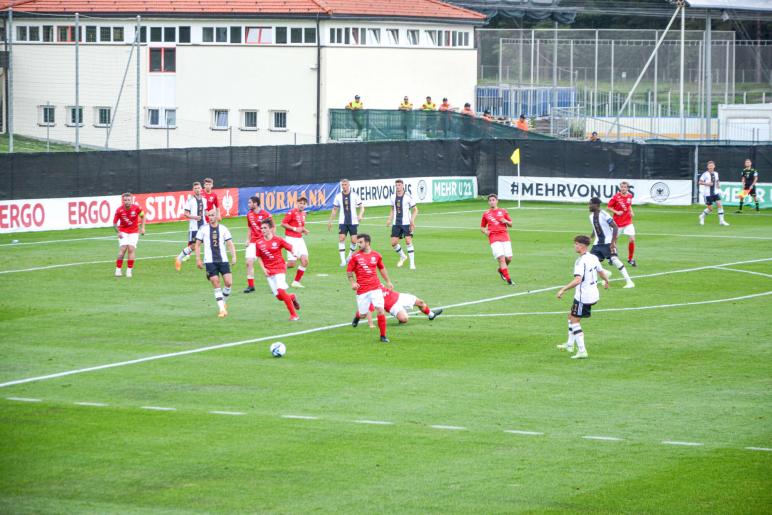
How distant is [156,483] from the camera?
13930mm

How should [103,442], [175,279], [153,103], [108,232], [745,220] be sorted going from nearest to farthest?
[103,442], [175,279], [108,232], [745,220], [153,103]

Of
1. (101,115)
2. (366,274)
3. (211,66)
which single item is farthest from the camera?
(211,66)

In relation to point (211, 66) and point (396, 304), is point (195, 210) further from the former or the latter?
point (211, 66)

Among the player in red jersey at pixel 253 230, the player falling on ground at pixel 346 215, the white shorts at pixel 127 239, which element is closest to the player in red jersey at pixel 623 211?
the player falling on ground at pixel 346 215

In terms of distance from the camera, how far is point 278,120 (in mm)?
63969

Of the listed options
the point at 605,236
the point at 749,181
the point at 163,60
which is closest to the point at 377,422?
the point at 605,236

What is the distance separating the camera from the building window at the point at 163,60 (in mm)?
64562

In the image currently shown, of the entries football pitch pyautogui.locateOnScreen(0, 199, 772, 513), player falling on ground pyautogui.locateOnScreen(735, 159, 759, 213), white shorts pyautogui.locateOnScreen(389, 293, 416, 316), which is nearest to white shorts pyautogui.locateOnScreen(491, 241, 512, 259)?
football pitch pyautogui.locateOnScreen(0, 199, 772, 513)

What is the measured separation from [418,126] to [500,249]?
31.0m

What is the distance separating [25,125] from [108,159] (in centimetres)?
1920

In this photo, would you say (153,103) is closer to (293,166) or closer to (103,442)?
(293,166)

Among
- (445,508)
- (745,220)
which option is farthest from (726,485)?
(745,220)

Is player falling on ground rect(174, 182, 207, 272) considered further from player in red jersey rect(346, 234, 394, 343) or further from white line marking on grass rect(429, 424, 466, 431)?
white line marking on grass rect(429, 424, 466, 431)

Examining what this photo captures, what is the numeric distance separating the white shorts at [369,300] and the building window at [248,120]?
1632 inches
